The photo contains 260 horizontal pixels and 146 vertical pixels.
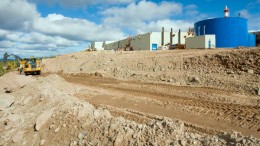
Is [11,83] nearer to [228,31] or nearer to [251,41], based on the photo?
[228,31]

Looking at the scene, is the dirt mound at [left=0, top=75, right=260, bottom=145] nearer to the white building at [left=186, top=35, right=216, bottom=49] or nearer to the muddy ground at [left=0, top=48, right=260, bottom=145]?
the muddy ground at [left=0, top=48, right=260, bottom=145]

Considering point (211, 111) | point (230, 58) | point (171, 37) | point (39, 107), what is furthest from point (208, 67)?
point (171, 37)

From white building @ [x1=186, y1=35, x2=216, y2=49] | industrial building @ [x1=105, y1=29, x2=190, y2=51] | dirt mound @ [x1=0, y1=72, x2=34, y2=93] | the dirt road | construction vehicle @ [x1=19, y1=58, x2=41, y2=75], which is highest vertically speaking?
industrial building @ [x1=105, y1=29, x2=190, y2=51]

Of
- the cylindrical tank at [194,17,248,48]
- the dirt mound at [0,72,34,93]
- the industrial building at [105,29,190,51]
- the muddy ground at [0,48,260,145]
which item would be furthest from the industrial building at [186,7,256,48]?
the dirt mound at [0,72,34,93]

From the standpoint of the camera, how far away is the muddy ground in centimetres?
552

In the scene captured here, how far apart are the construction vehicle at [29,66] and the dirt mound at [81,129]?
47.9 ft

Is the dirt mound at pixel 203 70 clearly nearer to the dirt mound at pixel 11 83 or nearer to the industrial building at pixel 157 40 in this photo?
the dirt mound at pixel 11 83

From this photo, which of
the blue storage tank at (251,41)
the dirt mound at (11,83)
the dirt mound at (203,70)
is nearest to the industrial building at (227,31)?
the blue storage tank at (251,41)

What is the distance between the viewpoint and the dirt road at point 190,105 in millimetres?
7193

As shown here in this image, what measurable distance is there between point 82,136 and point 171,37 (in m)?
30.5

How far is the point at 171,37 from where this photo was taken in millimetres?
Answer: 35344

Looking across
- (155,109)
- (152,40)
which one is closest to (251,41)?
(152,40)

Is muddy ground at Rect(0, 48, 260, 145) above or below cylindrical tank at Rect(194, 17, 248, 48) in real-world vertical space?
below

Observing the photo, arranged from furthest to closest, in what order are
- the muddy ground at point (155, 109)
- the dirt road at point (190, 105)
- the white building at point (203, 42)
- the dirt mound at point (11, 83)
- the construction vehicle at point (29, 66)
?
the white building at point (203, 42), the construction vehicle at point (29, 66), the dirt mound at point (11, 83), the dirt road at point (190, 105), the muddy ground at point (155, 109)
